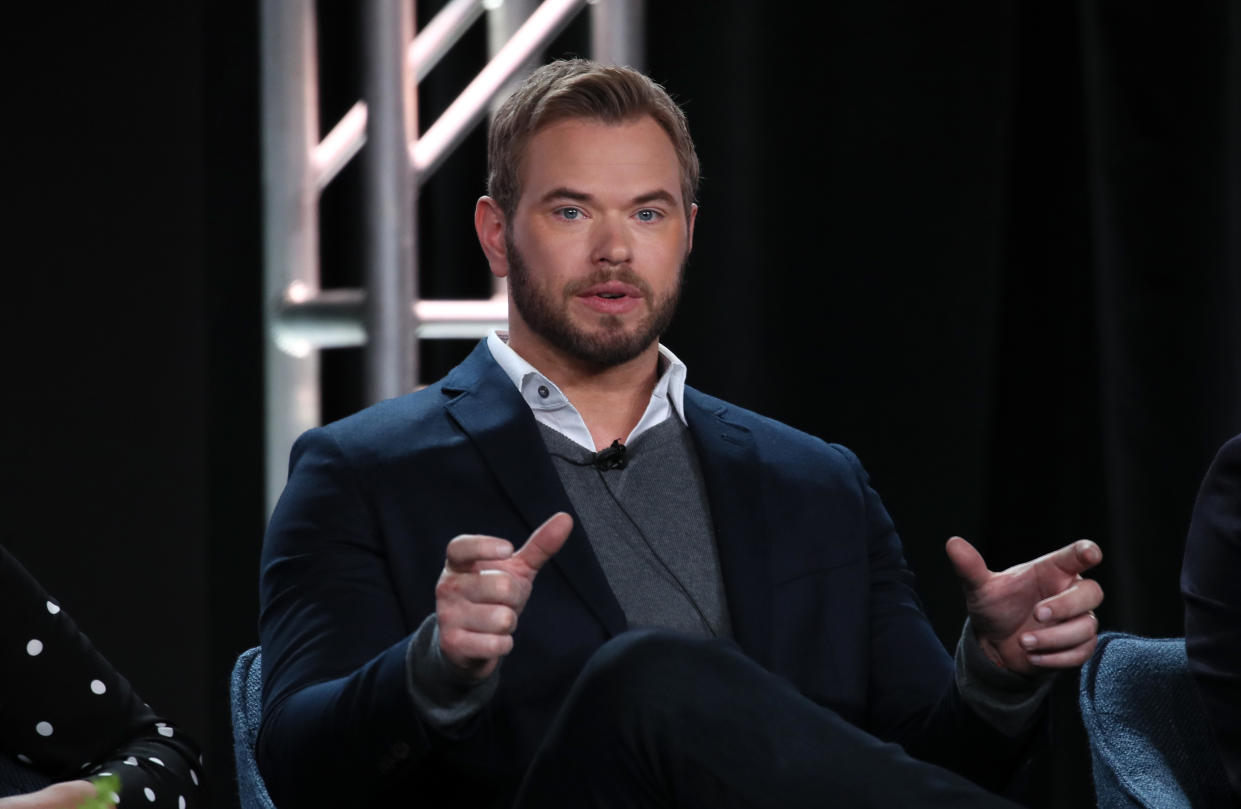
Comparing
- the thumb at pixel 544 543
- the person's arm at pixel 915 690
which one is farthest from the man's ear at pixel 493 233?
→ the thumb at pixel 544 543

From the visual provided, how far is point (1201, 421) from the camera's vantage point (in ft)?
7.94

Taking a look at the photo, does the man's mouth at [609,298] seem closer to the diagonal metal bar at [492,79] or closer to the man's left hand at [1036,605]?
the diagonal metal bar at [492,79]

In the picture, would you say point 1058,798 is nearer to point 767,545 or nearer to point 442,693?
point 767,545

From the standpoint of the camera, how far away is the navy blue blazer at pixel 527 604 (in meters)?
1.44

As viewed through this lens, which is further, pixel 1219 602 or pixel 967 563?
pixel 1219 602

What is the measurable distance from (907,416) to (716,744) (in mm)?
1502

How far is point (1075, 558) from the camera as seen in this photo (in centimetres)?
139

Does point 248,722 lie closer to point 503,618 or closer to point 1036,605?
point 503,618

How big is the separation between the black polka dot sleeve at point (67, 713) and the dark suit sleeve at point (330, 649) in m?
0.09

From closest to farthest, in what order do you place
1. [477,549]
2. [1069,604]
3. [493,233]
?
[477,549]
[1069,604]
[493,233]

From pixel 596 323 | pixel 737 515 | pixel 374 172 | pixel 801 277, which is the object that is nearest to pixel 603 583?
pixel 737 515

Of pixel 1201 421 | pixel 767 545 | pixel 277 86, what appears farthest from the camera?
pixel 1201 421

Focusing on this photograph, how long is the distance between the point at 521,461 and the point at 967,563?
46cm

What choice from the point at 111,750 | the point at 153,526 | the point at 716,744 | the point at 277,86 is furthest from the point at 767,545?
the point at 153,526
